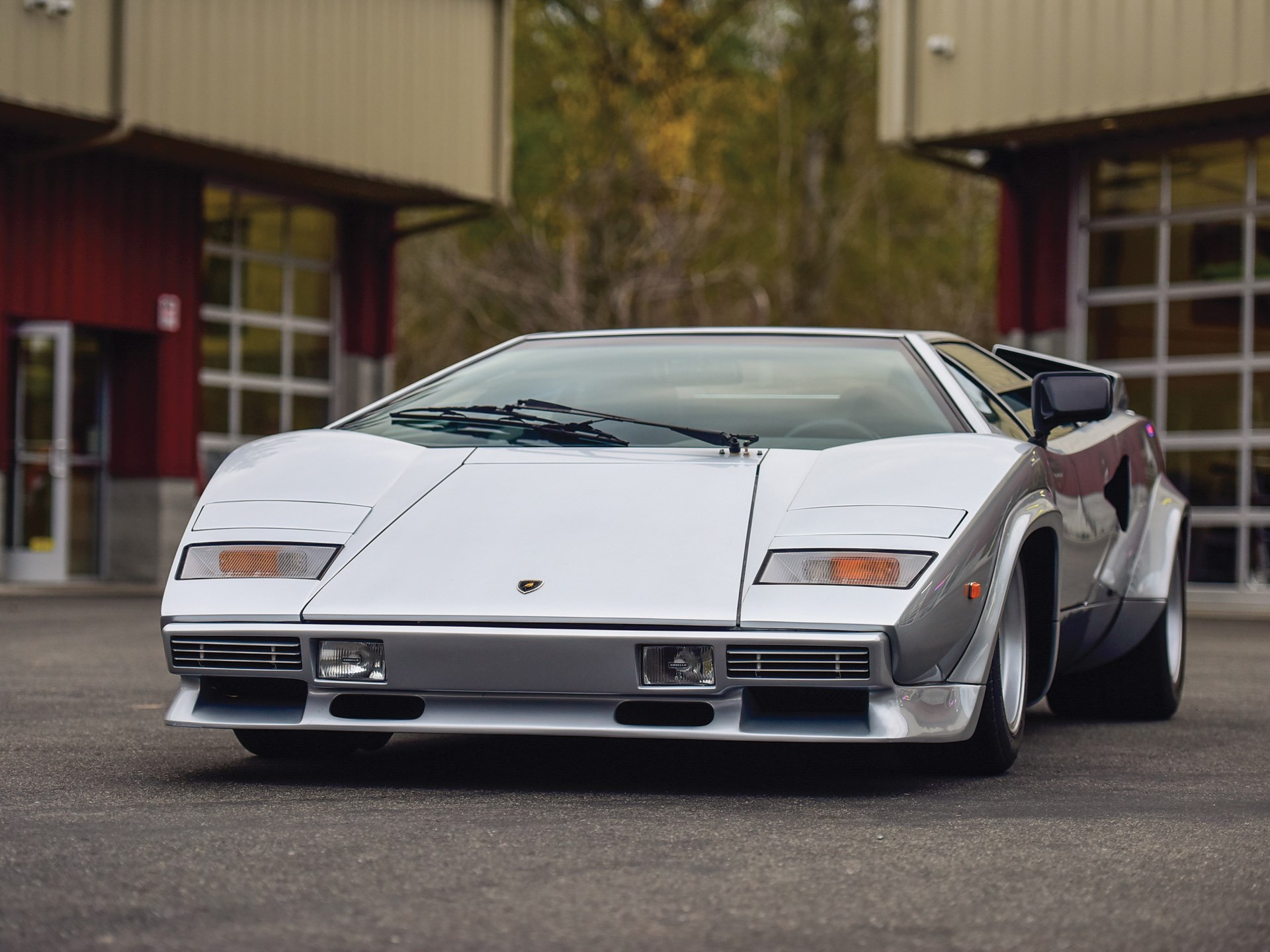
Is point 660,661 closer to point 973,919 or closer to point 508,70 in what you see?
point 973,919

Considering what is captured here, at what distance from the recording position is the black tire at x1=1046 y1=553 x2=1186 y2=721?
6.27 metres

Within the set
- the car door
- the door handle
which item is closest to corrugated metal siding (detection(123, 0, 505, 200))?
the door handle

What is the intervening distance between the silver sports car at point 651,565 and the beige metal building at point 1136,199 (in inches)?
396

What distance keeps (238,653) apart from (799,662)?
4.15ft

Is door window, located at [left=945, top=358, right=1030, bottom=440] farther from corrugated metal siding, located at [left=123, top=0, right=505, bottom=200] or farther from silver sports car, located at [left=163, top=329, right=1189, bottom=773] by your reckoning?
corrugated metal siding, located at [left=123, top=0, right=505, bottom=200]

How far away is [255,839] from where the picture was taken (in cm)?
351

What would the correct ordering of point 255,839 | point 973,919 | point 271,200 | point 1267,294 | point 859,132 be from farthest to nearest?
1. point 859,132
2. point 271,200
3. point 1267,294
4. point 255,839
5. point 973,919

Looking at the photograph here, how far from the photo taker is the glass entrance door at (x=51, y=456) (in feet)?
51.2

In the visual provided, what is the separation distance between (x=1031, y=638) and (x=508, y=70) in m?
15.0

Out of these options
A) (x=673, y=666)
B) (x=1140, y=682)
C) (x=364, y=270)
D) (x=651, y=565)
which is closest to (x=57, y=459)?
(x=364, y=270)

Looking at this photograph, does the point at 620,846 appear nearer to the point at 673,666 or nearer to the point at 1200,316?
the point at 673,666

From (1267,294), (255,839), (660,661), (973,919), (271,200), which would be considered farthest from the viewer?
(271,200)

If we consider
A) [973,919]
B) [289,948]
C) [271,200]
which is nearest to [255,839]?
[289,948]

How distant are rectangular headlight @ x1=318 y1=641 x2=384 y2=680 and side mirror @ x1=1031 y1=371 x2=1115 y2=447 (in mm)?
1955
